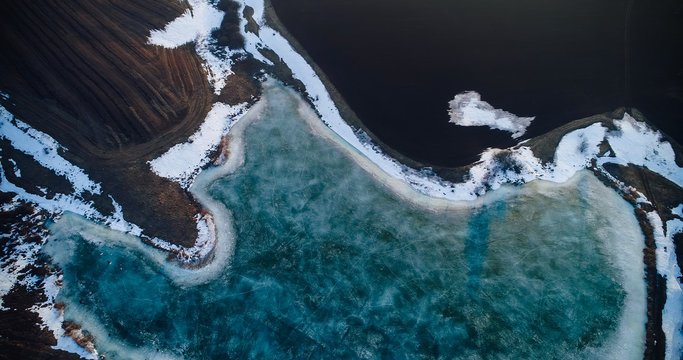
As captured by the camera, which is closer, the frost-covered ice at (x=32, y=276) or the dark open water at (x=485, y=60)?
the frost-covered ice at (x=32, y=276)

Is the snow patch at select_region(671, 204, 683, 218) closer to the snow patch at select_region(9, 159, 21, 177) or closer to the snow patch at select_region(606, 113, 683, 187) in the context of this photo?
the snow patch at select_region(606, 113, 683, 187)

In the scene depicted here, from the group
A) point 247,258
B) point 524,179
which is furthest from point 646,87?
point 247,258

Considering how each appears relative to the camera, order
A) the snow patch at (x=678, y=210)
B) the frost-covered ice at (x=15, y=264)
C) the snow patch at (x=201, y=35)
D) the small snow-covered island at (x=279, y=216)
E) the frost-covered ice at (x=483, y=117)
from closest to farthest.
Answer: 1. the small snow-covered island at (x=279, y=216)
2. the frost-covered ice at (x=15, y=264)
3. the snow patch at (x=678, y=210)
4. the frost-covered ice at (x=483, y=117)
5. the snow patch at (x=201, y=35)

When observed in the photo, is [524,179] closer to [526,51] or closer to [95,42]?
[526,51]

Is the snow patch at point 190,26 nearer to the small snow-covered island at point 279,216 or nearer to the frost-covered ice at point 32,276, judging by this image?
the small snow-covered island at point 279,216

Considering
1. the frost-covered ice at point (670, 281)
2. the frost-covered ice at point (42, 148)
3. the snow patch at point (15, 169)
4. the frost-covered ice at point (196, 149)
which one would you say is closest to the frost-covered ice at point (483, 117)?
the frost-covered ice at point (670, 281)

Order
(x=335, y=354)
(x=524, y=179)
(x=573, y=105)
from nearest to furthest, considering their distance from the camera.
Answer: (x=335, y=354) → (x=524, y=179) → (x=573, y=105)

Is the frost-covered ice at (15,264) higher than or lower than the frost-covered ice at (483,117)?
higher

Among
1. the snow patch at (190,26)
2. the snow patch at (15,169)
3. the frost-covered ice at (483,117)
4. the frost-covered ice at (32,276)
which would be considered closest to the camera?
the frost-covered ice at (32,276)

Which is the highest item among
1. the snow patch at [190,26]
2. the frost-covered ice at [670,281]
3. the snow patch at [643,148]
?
the snow patch at [190,26]
